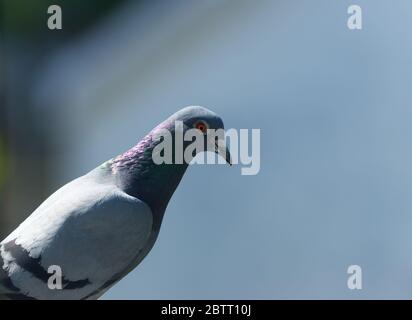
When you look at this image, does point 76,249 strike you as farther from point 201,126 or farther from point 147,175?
point 201,126

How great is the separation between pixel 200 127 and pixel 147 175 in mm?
278

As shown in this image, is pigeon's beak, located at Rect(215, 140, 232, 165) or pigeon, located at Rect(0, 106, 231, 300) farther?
pigeon's beak, located at Rect(215, 140, 232, 165)

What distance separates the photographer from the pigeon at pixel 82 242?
2.94m

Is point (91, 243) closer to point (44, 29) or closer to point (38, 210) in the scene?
point (38, 210)

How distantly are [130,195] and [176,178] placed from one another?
20 centimetres

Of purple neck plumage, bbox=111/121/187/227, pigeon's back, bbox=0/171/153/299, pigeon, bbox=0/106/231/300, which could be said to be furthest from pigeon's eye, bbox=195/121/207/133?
pigeon's back, bbox=0/171/153/299

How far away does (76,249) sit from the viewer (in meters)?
2.97

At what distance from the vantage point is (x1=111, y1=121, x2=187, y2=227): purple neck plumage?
3143 mm

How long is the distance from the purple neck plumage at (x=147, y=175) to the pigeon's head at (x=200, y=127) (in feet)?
0.17

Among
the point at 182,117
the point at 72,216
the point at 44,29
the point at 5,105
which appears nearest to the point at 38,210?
the point at 72,216

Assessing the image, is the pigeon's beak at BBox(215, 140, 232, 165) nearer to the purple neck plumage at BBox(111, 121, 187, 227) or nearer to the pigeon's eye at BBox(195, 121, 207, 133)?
the pigeon's eye at BBox(195, 121, 207, 133)

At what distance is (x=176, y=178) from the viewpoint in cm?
321

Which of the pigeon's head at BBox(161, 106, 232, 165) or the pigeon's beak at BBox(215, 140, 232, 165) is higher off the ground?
the pigeon's head at BBox(161, 106, 232, 165)

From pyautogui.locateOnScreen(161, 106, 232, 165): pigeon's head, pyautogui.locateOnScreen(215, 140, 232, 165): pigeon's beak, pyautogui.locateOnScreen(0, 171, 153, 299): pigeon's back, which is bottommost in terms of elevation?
pyautogui.locateOnScreen(0, 171, 153, 299): pigeon's back
